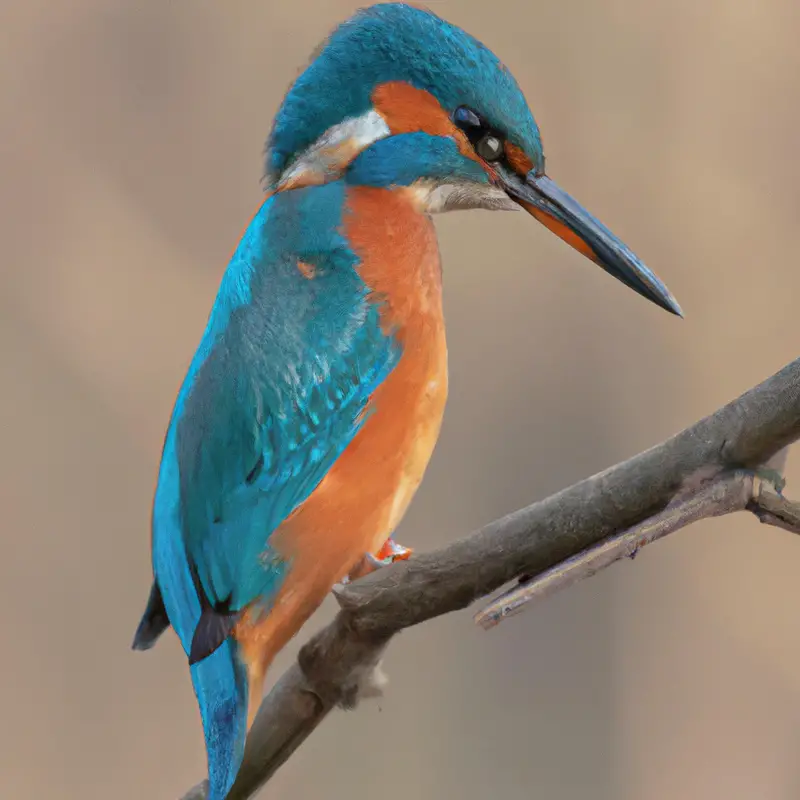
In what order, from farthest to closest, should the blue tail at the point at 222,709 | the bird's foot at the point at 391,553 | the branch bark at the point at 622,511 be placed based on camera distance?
1. the bird's foot at the point at 391,553
2. the blue tail at the point at 222,709
3. the branch bark at the point at 622,511

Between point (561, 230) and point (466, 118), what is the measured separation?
101mm

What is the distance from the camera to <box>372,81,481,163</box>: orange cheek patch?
749 mm

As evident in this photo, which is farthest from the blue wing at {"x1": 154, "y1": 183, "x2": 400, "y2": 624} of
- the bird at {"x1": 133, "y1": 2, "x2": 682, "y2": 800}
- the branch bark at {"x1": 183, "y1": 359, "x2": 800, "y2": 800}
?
the branch bark at {"x1": 183, "y1": 359, "x2": 800, "y2": 800}

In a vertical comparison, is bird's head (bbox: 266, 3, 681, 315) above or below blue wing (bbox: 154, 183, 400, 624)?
above

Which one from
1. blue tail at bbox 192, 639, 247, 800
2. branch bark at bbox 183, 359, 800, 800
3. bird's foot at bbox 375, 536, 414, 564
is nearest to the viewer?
branch bark at bbox 183, 359, 800, 800

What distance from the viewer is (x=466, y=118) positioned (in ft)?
2.44

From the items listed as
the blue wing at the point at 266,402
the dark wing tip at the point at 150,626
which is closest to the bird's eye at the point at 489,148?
the blue wing at the point at 266,402

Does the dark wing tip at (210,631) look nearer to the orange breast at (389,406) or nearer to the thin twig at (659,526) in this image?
the orange breast at (389,406)

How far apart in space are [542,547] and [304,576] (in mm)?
185

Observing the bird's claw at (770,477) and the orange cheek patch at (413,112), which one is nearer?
the bird's claw at (770,477)

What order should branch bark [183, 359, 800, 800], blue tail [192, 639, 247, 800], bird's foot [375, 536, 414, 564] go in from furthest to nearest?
bird's foot [375, 536, 414, 564] → blue tail [192, 639, 247, 800] → branch bark [183, 359, 800, 800]

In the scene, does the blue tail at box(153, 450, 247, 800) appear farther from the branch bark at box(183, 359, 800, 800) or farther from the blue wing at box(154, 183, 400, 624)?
the branch bark at box(183, 359, 800, 800)

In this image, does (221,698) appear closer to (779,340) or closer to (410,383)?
(410,383)

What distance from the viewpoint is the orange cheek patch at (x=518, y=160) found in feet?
2.46
